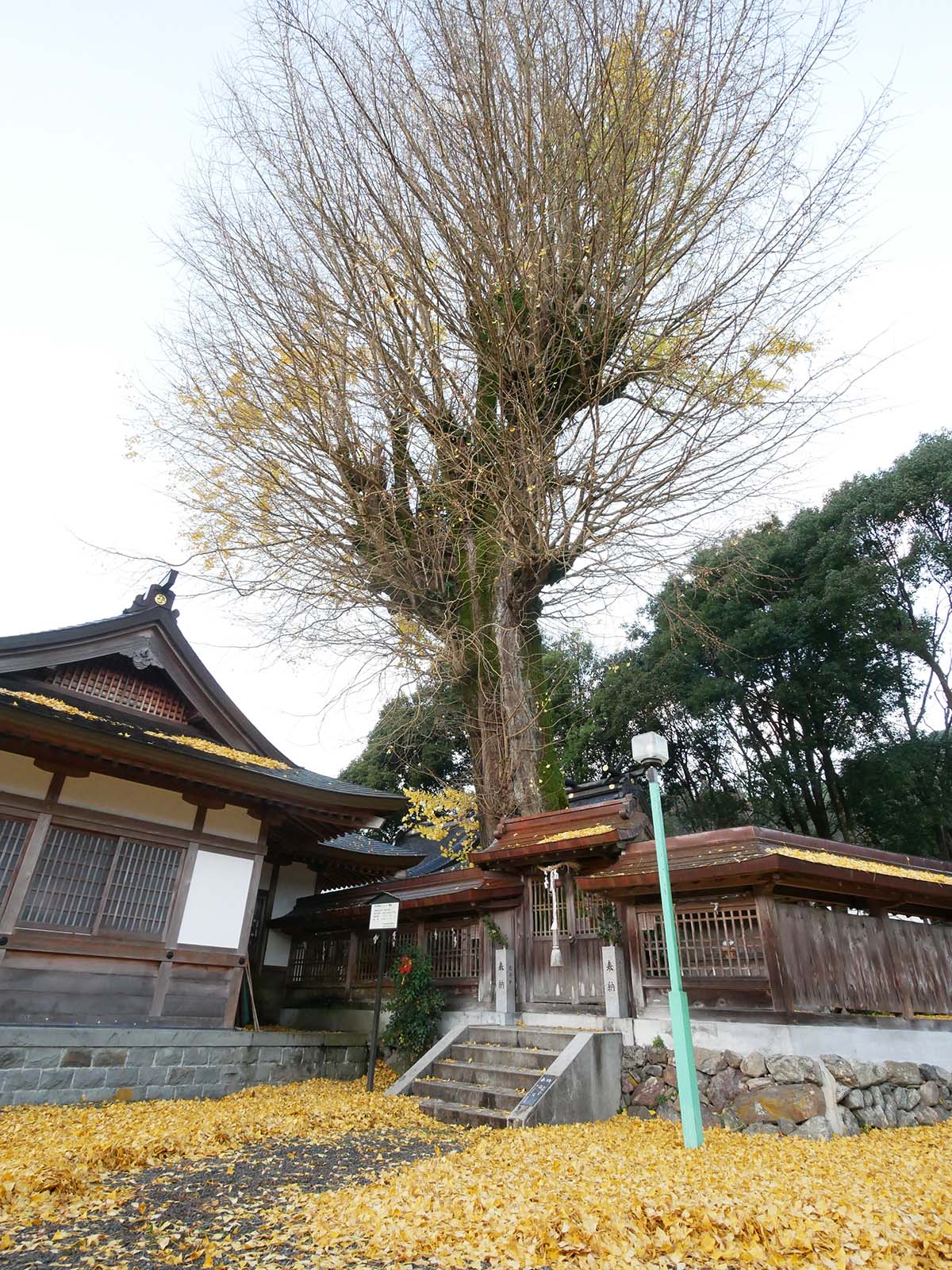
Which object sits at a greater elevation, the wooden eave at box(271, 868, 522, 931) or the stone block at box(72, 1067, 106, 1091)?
the wooden eave at box(271, 868, 522, 931)

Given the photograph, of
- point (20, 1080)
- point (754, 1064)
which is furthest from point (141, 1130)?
point (754, 1064)

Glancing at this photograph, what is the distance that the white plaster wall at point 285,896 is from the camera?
12641 millimetres

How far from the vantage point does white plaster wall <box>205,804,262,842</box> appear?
10.1 metres

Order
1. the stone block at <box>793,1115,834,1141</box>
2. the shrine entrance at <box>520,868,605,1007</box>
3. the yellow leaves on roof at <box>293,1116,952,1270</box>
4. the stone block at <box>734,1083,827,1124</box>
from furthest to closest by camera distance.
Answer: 1. the shrine entrance at <box>520,868,605,1007</box>
2. the stone block at <box>734,1083,827,1124</box>
3. the stone block at <box>793,1115,834,1141</box>
4. the yellow leaves on roof at <box>293,1116,952,1270</box>

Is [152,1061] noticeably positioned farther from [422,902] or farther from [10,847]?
[422,902]

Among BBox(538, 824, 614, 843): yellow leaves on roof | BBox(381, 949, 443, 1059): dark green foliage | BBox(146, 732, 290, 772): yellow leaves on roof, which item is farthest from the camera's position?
BBox(146, 732, 290, 772): yellow leaves on roof

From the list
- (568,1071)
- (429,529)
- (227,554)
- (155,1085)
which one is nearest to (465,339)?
(429,529)

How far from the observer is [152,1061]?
814 centimetres

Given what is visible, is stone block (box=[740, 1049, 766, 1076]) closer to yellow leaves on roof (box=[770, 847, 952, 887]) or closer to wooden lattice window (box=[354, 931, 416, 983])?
yellow leaves on roof (box=[770, 847, 952, 887])

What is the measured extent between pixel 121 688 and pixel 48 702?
5.85 ft

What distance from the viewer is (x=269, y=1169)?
Result: 4.98 m

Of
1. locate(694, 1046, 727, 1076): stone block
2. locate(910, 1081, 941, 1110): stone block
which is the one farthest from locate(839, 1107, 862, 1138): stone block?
locate(910, 1081, 941, 1110): stone block

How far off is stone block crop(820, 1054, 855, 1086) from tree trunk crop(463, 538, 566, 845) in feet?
14.7

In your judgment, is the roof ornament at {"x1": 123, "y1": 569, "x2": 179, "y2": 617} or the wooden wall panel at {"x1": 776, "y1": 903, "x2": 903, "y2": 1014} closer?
the wooden wall panel at {"x1": 776, "y1": 903, "x2": 903, "y2": 1014}
